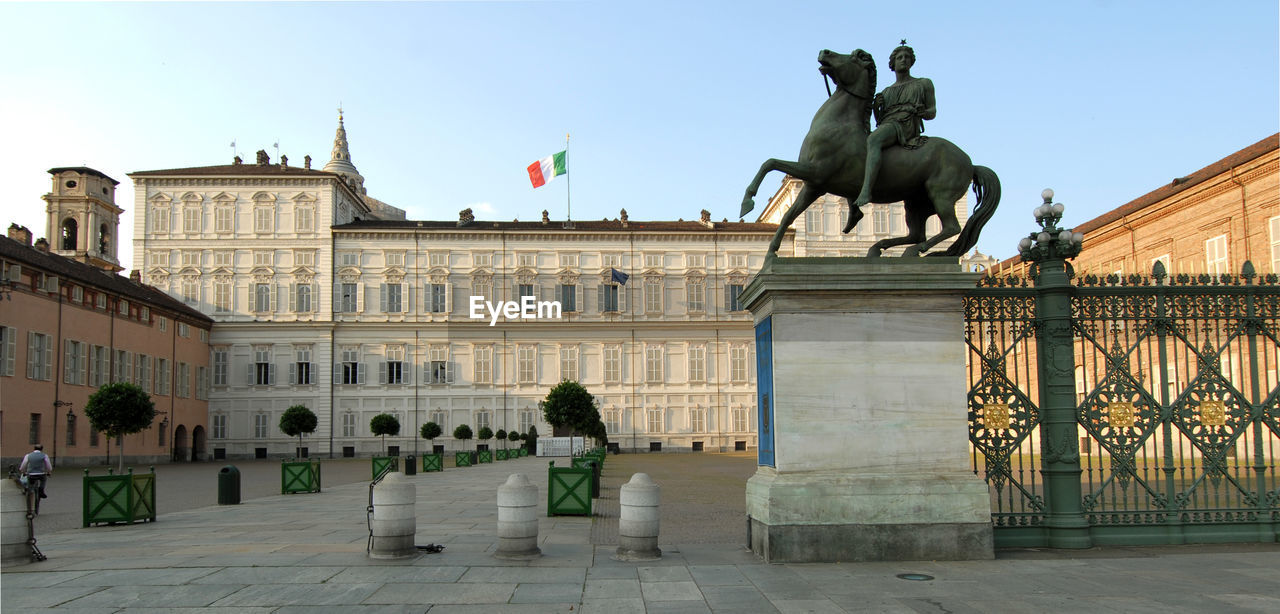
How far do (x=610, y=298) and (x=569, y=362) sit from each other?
531 centimetres

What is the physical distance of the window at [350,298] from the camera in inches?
2520

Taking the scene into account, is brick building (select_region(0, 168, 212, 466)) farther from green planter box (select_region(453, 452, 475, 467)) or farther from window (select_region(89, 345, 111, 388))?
green planter box (select_region(453, 452, 475, 467))

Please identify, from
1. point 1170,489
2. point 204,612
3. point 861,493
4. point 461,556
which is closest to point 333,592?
point 204,612

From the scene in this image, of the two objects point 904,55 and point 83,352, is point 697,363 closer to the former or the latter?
point 83,352

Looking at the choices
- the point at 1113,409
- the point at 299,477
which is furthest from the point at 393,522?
the point at 299,477

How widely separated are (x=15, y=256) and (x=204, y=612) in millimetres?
40092

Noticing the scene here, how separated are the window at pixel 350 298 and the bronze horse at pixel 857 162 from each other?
57425 millimetres

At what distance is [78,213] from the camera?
67500 millimetres

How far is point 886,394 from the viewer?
9547 millimetres

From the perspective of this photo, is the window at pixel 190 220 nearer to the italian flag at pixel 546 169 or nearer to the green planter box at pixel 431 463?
the italian flag at pixel 546 169

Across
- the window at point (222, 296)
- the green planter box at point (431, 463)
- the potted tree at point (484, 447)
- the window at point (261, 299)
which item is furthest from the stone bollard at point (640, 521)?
the window at point (222, 296)

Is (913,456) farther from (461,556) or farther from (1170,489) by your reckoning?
(461,556)

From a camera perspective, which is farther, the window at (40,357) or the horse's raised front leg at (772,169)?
the window at (40,357)

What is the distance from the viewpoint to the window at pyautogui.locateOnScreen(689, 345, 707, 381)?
215 ft
